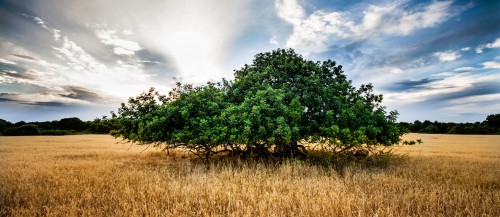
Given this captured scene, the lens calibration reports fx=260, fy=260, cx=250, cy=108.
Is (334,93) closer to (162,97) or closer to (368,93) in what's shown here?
(368,93)

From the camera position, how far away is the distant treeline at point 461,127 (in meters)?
70.8

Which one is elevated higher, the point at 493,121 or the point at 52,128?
the point at 493,121

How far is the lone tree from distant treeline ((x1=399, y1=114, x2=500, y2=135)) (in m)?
68.6

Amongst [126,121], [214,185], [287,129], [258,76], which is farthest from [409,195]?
[126,121]

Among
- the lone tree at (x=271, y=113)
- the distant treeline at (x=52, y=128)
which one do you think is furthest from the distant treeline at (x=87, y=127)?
the lone tree at (x=271, y=113)

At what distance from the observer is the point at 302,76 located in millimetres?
14656

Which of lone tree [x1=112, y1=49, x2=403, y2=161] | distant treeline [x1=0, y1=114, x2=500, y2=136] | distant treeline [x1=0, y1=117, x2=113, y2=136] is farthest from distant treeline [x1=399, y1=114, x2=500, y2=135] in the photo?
distant treeline [x1=0, y1=117, x2=113, y2=136]

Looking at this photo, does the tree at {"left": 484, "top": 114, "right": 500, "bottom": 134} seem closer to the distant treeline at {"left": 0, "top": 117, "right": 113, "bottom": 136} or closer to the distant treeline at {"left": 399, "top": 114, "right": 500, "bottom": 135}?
the distant treeline at {"left": 399, "top": 114, "right": 500, "bottom": 135}

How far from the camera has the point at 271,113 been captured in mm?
12109

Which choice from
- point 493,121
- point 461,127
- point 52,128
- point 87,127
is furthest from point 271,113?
point 493,121

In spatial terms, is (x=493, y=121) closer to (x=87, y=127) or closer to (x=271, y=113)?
(x=271, y=113)

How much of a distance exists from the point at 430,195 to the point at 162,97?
42.3ft

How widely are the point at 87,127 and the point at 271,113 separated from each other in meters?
87.8

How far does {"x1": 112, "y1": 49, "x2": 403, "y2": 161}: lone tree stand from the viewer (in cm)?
1193
